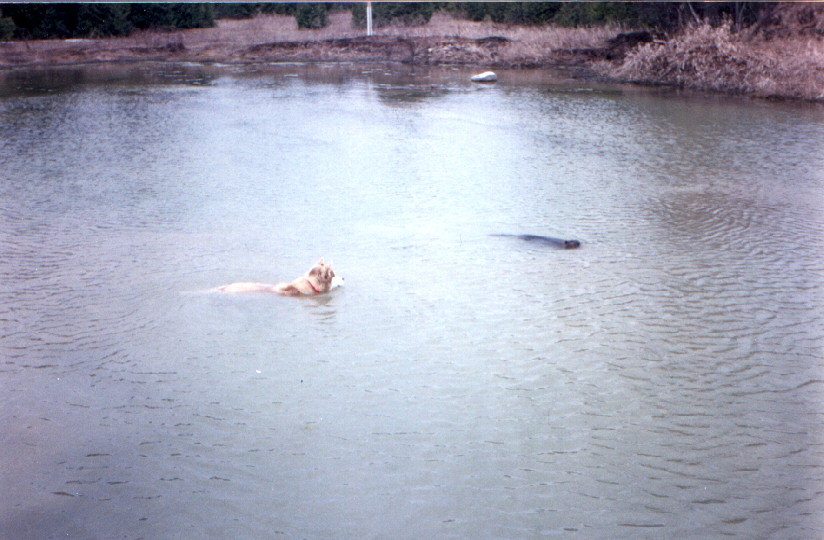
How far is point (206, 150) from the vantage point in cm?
1873

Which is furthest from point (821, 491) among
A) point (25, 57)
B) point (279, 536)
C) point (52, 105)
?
point (25, 57)

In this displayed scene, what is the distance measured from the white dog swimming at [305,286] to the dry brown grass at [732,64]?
19.3 meters

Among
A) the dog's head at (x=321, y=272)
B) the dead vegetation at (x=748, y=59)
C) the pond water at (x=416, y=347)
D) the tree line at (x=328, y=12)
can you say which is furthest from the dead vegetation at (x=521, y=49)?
the dog's head at (x=321, y=272)

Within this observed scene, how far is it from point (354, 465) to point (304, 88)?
26442mm

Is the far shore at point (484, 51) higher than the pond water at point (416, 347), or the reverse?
the far shore at point (484, 51)

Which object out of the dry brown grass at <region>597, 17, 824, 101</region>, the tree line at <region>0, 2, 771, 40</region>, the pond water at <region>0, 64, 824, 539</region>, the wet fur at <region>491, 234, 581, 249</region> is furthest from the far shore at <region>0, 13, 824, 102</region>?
the wet fur at <region>491, 234, 581, 249</region>

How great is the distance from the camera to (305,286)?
9633mm

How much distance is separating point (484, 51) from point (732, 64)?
584 inches

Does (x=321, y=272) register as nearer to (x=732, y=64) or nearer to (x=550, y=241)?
(x=550, y=241)

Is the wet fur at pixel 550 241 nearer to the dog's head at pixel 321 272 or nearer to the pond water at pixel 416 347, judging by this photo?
the pond water at pixel 416 347

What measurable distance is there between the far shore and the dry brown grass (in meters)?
0.03

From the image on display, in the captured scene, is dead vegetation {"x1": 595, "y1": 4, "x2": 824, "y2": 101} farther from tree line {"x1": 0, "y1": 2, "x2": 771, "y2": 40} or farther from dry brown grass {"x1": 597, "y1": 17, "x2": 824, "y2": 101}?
tree line {"x1": 0, "y1": 2, "x2": 771, "y2": 40}

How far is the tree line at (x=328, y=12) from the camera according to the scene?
33203 millimetres

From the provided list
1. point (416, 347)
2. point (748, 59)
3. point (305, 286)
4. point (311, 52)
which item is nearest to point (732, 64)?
point (748, 59)
